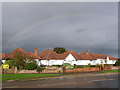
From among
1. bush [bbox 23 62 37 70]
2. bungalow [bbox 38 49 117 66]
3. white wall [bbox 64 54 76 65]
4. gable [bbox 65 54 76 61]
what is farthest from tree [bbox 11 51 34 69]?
gable [bbox 65 54 76 61]

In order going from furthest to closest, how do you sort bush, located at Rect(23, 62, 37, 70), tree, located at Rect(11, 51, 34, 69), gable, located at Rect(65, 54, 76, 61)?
gable, located at Rect(65, 54, 76, 61), tree, located at Rect(11, 51, 34, 69), bush, located at Rect(23, 62, 37, 70)

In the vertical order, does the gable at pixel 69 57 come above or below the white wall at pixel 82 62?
above

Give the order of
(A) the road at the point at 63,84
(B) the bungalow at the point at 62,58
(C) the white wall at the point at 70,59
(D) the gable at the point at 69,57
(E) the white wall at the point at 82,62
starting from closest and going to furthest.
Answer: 1. (A) the road at the point at 63,84
2. (B) the bungalow at the point at 62,58
3. (C) the white wall at the point at 70,59
4. (D) the gable at the point at 69,57
5. (E) the white wall at the point at 82,62

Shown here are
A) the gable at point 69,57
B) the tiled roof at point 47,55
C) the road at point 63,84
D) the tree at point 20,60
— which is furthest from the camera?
the gable at point 69,57

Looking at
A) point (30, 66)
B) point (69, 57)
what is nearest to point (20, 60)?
point (30, 66)

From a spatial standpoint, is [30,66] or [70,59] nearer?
[30,66]

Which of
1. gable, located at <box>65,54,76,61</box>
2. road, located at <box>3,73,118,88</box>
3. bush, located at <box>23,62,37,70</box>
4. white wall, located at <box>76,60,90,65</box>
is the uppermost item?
gable, located at <box>65,54,76,61</box>

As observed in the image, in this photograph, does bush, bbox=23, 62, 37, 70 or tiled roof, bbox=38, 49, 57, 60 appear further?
tiled roof, bbox=38, 49, 57, 60

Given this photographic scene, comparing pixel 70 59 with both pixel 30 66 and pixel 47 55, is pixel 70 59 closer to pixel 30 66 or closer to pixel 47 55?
pixel 47 55

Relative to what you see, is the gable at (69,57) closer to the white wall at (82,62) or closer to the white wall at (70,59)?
the white wall at (70,59)

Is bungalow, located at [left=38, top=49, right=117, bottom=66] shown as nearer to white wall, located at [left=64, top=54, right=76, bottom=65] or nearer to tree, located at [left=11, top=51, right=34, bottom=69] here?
white wall, located at [left=64, top=54, right=76, bottom=65]

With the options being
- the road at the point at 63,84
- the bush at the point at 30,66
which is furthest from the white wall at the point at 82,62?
the road at the point at 63,84

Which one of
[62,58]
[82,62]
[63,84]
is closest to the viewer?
[63,84]

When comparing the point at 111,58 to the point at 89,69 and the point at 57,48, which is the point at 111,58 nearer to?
the point at 57,48
